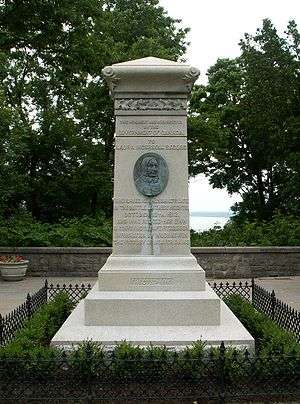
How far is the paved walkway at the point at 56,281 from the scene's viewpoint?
13188 millimetres

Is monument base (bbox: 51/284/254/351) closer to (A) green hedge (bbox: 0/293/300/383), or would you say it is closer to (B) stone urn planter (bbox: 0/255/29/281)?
(A) green hedge (bbox: 0/293/300/383)

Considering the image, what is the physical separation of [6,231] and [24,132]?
146 inches

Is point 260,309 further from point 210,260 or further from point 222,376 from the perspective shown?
point 210,260

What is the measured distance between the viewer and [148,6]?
29312mm

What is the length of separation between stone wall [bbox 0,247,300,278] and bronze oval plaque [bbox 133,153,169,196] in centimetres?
975

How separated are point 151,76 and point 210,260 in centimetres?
1070

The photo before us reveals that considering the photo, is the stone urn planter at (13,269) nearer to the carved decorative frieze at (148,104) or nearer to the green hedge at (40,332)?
the green hedge at (40,332)

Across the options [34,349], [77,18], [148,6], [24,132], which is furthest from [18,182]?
[34,349]

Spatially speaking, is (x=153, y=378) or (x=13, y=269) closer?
(x=153, y=378)

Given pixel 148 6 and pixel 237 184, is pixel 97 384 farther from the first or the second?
pixel 237 184

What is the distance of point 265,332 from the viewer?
775 cm

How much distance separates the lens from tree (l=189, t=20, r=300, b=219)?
994 inches

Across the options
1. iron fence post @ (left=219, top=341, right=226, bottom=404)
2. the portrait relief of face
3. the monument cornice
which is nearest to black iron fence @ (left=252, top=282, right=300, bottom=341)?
iron fence post @ (left=219, top=341, right=226, bottom=404)

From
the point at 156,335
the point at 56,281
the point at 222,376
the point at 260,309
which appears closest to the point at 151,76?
the point at 156,335
